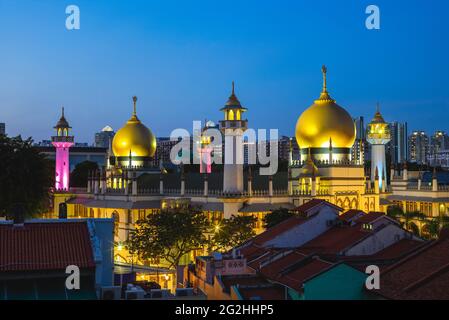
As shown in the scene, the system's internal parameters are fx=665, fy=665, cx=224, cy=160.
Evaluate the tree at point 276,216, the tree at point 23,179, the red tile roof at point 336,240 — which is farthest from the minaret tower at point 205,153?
the red tile roof at point 336,240

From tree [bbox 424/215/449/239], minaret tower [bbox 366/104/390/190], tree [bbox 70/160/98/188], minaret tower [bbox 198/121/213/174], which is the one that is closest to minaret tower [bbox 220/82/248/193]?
tree [bbox 424/215/449/239]

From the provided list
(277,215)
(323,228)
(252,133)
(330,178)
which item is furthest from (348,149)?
(323,228)

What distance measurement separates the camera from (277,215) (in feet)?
175

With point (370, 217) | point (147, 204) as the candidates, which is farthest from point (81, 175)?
point (370, 217)

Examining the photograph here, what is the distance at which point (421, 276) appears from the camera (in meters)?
27.5

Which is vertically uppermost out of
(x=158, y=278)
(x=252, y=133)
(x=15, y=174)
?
(x=252, y=133)

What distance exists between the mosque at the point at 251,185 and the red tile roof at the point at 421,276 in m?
27.4

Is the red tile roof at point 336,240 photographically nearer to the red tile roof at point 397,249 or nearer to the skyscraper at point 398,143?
the red tile roof at point 397,249

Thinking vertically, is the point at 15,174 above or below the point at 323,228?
above

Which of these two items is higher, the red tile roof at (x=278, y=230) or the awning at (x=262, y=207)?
the awning at (x=262, y=207)

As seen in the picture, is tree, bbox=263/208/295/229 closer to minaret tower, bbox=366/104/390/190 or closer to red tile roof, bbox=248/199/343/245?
red tile roof, bbox=248/199/343/245

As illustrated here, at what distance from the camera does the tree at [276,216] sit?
2072 inches
